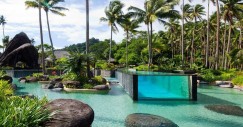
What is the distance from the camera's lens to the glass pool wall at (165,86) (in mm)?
16453

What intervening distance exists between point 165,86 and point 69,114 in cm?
1015

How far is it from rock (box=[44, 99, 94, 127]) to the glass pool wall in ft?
26.9

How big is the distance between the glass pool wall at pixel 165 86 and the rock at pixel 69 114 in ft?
26.9

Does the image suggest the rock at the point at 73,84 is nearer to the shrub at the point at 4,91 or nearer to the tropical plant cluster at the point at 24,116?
the shrub at the point at 4,91

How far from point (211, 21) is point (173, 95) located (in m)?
37.8

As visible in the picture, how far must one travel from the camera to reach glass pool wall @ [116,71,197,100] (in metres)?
16.5

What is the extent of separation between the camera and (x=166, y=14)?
3541 cm

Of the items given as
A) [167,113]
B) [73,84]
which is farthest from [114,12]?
[167,113]

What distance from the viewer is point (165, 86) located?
1677 centimetres

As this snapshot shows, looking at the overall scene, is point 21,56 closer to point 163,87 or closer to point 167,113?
point 163,87

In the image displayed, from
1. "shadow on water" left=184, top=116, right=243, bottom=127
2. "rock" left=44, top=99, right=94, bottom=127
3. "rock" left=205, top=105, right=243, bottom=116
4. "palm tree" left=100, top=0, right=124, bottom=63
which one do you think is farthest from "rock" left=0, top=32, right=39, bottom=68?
"rock" left=44, top=99, right=94, bottom=127

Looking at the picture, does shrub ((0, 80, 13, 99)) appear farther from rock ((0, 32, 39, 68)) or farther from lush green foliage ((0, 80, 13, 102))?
rock ((0, 32, 39, 68))

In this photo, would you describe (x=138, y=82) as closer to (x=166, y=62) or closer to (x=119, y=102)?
(x=119, y=102)

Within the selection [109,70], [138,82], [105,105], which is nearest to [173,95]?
[138,82]
